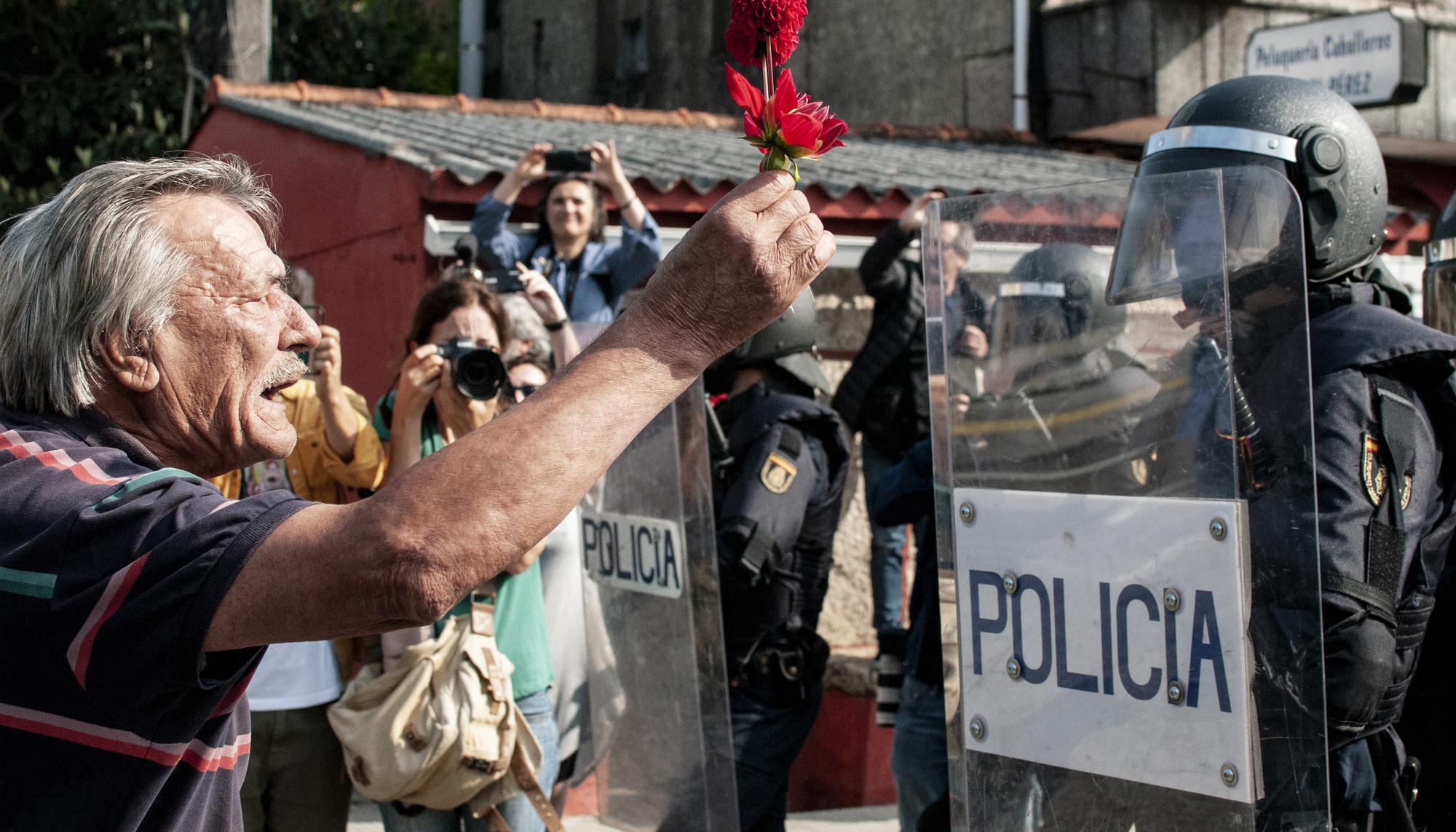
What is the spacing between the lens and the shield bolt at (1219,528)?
2.09 metres

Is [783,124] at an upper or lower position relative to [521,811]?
upper

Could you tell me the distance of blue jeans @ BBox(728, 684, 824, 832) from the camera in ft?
12.0

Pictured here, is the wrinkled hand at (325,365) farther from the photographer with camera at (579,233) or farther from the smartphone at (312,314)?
the photographer with camera at (579,233)

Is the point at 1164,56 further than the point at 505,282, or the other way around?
the point at 1164,56

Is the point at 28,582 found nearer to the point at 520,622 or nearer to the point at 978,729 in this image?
the point at 978,729

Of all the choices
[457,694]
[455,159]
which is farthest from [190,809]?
[455,159]

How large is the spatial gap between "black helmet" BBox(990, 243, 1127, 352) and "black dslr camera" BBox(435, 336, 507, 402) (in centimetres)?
125

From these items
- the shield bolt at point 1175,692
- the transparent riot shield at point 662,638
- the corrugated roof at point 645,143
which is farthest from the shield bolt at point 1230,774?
the corrugated roof at point 645,143

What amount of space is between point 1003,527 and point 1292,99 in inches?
41.3

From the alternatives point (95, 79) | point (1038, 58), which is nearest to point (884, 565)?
point (1038, 58)

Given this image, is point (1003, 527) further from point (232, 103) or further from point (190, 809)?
point (232, 103)

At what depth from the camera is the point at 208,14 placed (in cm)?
1477

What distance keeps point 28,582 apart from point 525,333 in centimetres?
264

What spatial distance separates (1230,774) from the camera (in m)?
2.07
